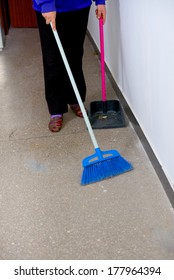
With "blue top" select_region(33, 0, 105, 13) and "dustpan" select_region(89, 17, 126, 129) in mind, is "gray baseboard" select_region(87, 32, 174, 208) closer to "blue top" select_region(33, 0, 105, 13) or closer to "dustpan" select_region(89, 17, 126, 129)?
"dustpan" select_region(89, 17, 126, 129)

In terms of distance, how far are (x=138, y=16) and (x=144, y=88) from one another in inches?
12.2

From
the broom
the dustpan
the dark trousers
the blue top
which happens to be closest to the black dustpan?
the dustpan

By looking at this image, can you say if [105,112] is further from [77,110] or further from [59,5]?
[59,5]

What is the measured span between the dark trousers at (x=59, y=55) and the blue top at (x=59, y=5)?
3 centimetres

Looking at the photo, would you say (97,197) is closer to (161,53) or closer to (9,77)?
(161,53)

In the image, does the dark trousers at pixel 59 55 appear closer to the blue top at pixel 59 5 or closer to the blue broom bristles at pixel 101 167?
the blue top at pixel 59 5

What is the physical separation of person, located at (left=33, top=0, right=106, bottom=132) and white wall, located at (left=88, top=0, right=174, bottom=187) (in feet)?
0.68

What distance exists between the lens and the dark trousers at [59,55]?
2.00 metres

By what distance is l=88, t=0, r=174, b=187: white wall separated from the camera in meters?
1.49

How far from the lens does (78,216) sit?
5.34 ft

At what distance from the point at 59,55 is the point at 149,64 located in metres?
0.53

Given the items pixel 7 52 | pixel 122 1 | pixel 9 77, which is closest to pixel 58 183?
pixel 122 1

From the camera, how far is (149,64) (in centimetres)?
174

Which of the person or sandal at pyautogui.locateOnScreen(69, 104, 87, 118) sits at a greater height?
the person
